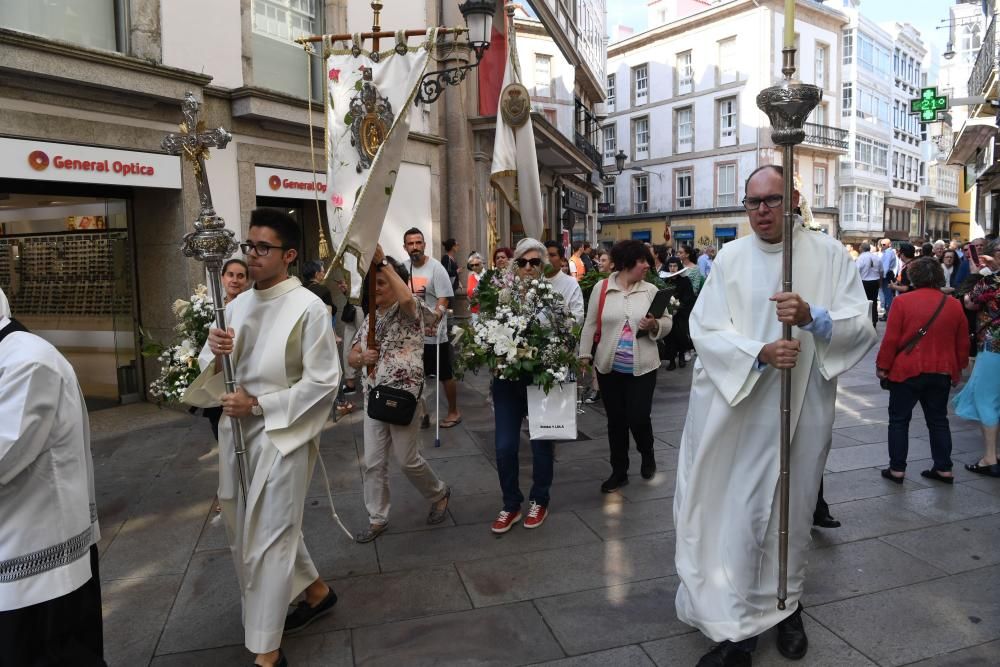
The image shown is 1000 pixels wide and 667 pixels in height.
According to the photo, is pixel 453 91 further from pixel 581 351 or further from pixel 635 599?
pixel 635 599

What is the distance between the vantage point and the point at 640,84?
45.2 meters

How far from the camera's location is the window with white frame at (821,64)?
4159cm

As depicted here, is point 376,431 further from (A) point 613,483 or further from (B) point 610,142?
(B) point 610,142

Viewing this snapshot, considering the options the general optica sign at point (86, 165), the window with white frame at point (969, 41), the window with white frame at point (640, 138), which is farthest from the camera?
the window with white frame at point (640, 138)

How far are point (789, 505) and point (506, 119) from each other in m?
4.36

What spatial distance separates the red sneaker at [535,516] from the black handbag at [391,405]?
103 centimetres

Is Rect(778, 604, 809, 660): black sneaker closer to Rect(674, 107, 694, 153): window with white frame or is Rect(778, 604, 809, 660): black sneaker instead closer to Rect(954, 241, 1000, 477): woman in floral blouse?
Rect(954, 241, 1000, 477): woman in floral blouse

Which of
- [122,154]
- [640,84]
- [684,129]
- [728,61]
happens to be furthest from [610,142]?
[122,154]

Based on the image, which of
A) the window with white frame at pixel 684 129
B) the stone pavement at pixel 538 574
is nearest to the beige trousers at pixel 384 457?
the stone pavement at pixel 538 574

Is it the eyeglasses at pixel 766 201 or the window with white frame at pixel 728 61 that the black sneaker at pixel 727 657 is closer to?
the eyeglasses at pixel 766 201

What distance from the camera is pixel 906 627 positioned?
3.38 meters

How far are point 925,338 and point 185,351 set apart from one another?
5352mm

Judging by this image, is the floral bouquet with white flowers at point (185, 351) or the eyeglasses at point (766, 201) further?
the floral bouquet with white flowers at point (185, 351)

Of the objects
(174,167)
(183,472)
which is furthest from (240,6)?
(183,472)
